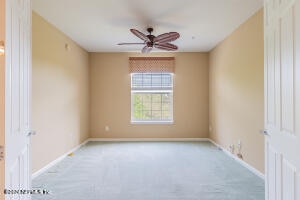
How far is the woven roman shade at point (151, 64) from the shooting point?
6.63m

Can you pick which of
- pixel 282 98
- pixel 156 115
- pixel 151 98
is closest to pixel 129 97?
pixel 151 98

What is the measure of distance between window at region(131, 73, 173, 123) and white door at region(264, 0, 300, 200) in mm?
4708

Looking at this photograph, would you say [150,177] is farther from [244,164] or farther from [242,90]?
[242,90]

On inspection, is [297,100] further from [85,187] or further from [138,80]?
[138,80]

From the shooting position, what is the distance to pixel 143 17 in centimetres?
395

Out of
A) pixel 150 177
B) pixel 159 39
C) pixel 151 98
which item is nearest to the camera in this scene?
pixel 150 177

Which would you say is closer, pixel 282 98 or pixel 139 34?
pixel 282 98

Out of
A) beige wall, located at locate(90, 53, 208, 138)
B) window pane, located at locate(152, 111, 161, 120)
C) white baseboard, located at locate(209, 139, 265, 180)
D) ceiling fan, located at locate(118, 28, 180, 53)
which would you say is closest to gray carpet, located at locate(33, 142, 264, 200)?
white baseboard, located at locate(209, 139, 265, 180)

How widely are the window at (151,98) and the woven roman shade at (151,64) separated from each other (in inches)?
7.1

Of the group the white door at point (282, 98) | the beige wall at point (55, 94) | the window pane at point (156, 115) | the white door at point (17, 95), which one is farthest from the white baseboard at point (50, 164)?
the white door at point (282, 98)

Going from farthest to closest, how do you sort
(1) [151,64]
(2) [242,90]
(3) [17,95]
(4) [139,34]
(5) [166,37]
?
(1) [151,64], (2) [242,90], (5) [166,37], (4) [139,34], (3) [17,95]

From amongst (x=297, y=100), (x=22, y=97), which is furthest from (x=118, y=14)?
(x=297, y=100)

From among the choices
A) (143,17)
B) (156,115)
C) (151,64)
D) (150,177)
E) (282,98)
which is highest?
(143,17)

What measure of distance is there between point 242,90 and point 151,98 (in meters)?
2.98
